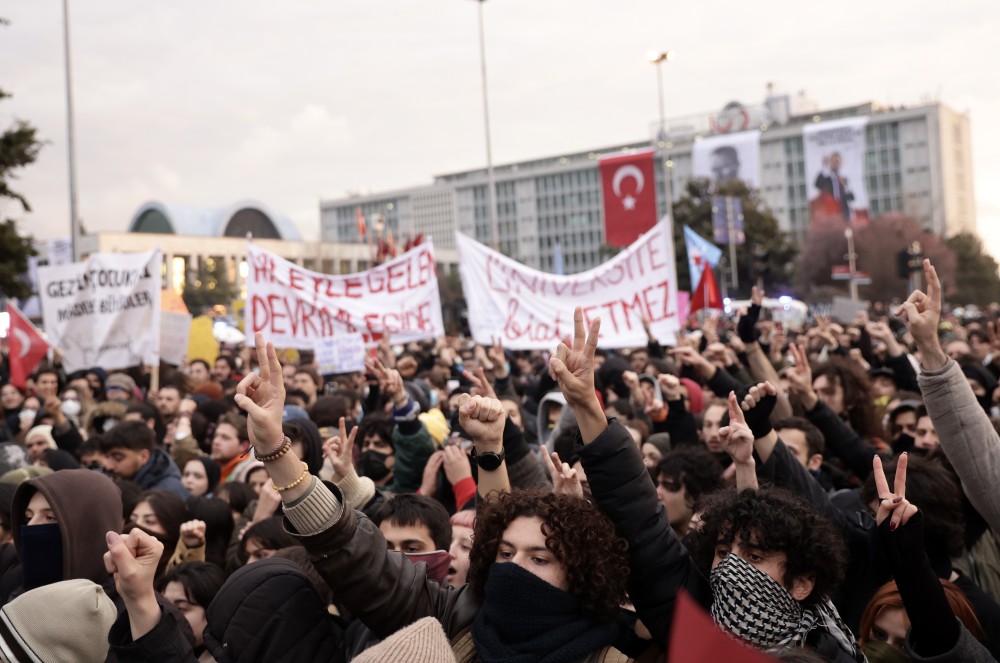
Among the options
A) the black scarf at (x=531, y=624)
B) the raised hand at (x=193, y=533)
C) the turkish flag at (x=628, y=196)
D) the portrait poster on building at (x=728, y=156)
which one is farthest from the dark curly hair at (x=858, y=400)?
the portrait poster on building at (x=728, y=156)

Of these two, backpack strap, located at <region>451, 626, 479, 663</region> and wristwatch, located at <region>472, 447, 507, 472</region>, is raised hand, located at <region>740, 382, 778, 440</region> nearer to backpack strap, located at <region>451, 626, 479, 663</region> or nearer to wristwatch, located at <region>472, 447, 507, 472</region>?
wristwatch, located at <region>472, 447, 507, 472</region>

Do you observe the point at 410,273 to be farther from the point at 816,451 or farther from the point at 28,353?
the point at 816,451

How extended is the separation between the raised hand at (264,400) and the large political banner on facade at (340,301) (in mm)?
8165

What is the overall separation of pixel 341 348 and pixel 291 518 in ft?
28.1

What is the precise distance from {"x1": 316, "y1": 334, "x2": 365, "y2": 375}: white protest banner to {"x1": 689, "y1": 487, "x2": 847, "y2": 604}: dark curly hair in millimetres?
8287

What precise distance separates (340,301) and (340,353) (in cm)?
61

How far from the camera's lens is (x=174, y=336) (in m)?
13.2

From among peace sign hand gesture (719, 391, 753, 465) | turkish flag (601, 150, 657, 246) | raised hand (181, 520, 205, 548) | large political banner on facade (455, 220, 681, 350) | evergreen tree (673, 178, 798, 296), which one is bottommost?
raised hand (181, 520, 205, 548)

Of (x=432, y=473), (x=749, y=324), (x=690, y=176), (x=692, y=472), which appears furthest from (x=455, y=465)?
(x=690, y=176)

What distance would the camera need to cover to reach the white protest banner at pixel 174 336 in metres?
12.9

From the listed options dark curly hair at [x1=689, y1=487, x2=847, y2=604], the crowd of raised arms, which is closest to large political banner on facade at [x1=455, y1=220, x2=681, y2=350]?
the crowd of raised arms

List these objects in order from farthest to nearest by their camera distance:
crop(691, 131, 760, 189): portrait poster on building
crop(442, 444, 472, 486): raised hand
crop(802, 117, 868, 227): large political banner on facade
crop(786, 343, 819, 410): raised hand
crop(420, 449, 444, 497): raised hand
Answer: crop(691, 131, 760, 189): portrait poster on building < crop(802, 117, 868, 227): large political banner on facade < crop(420, 449, 444, 497): raised hand < crop(786, 343, 819, 410): raised hand < crop(442, 444, 472, 486): raised hand

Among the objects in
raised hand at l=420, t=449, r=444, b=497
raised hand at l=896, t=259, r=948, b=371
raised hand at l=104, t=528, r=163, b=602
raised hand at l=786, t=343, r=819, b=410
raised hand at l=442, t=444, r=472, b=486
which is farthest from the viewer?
raised hand at l=420, t=449, r=444, b=497

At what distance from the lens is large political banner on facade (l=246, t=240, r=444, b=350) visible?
36.8 ft
